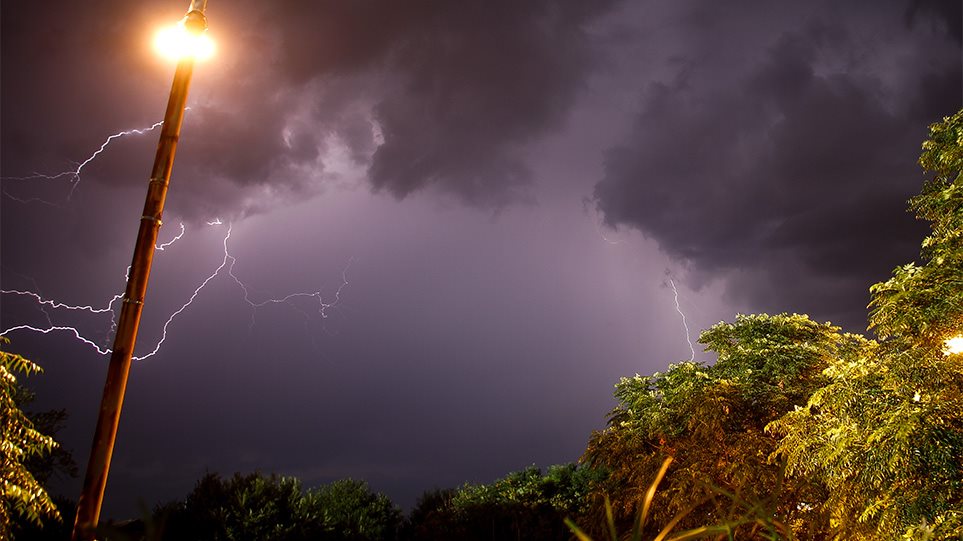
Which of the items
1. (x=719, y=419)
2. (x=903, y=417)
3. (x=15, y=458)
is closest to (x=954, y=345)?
(x=903, y=417)

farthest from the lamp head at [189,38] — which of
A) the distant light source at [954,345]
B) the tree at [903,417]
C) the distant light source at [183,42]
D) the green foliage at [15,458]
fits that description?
the distant light source at [954,345]

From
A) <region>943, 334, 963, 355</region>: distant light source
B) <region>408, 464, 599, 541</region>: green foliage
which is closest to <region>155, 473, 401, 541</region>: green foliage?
<region>408, 464, 599, 541</region>: green foliage

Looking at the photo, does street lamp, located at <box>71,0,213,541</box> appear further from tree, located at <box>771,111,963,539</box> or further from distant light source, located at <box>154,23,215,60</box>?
tree, located at <box>771,111,963,539</box>

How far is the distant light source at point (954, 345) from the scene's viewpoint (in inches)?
424

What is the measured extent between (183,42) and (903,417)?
42.1 ft

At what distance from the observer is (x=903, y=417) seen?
1011 cm

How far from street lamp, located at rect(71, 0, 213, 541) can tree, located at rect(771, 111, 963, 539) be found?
10.5 metres

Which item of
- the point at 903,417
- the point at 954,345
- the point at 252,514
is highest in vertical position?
the point at 954,345

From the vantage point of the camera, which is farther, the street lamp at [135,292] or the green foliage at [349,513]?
the green foliage at [349,513]

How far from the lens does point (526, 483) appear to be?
96.4 ft

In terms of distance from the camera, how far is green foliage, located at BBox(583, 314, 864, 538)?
55.9 ft

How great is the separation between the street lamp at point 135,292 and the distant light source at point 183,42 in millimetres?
13

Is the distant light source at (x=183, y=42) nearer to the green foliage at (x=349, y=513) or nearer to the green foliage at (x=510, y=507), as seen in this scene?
the green foliage at (x=349, y=513)

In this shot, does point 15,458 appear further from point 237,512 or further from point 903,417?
point 903,417
